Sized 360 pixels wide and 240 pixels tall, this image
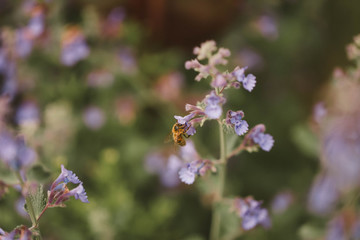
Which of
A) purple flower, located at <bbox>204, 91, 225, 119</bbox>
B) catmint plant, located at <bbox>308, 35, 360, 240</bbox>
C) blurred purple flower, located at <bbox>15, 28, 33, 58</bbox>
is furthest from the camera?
blurred purple flower, located at <bbox>15, 28, 33, 58</bbox>

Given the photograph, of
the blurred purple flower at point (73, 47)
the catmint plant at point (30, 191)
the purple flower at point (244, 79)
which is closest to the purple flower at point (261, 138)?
the purple flower at point (244, 79)

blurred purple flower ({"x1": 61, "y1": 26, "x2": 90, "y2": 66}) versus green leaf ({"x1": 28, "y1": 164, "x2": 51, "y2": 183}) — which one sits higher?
blurred purple flower ({"x1": 61, "y1": 26, "x2": 90, "y2": 66})

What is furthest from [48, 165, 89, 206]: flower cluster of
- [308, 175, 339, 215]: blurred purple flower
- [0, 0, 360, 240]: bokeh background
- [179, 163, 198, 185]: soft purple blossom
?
[308, 175, 339, 215]: blurred purple flower

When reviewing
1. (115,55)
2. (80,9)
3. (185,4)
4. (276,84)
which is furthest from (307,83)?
(80,9)

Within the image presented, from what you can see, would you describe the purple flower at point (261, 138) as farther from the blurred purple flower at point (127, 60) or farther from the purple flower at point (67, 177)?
the blurred purple flower at point (127, 60)

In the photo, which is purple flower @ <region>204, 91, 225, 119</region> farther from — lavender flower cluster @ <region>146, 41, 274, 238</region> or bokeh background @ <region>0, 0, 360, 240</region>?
bokeh background @ <region>0, 0, 360, 240</region>

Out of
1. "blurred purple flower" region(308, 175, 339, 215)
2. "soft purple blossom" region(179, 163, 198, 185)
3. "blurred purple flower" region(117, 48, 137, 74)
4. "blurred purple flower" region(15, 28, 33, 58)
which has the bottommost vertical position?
"soft purple blossom" region(179, 163, 198, 185)
